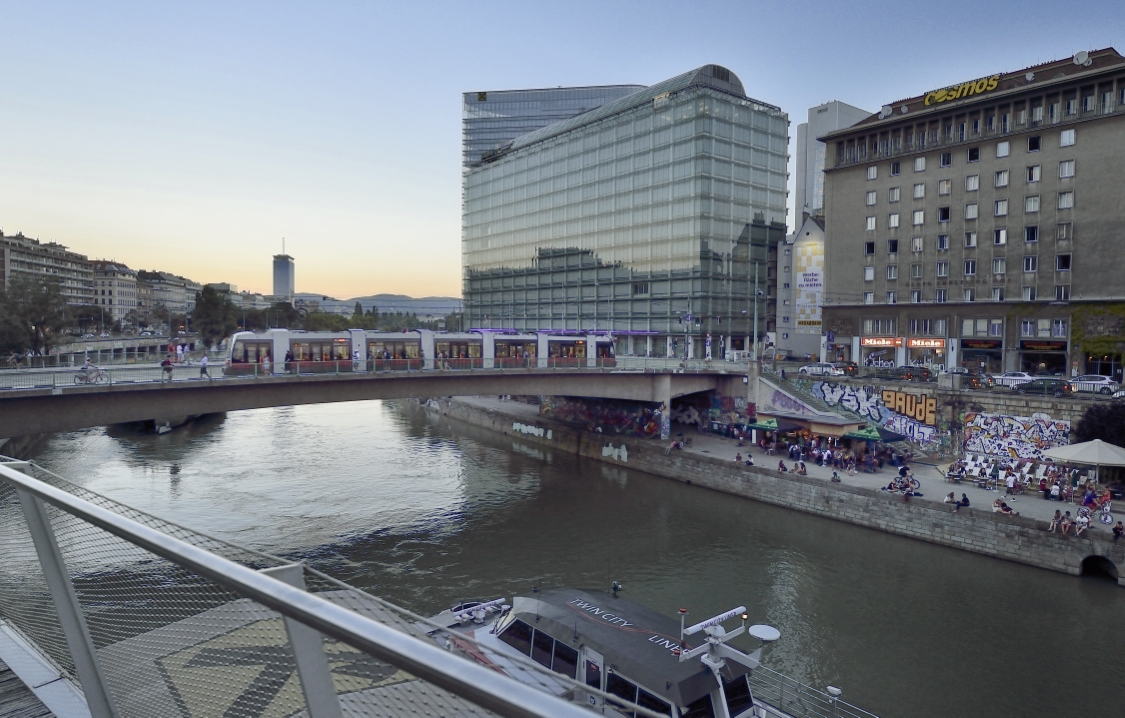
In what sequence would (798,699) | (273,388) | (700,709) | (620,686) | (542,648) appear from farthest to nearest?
(273,388) → (798,699) → (542,648) → (620,686) → (700,709)

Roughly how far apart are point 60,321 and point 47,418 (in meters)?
40.6

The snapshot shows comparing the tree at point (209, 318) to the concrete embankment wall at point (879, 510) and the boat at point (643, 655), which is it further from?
the boat at point (643, 655)

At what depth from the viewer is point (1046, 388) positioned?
2981 cm

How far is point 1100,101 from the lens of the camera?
38406 millimetres

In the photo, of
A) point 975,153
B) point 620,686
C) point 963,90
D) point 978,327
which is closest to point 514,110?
point 963,90

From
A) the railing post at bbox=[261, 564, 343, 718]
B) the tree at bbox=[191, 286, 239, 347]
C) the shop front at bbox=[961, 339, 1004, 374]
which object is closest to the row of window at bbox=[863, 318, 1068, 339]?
the shop front at bbox=[961, 339, 1004, 374]

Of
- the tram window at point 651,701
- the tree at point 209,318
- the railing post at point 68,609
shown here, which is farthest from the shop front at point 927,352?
the tree at point 209,318

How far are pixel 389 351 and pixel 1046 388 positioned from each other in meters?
30.1

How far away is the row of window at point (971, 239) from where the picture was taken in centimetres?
3993

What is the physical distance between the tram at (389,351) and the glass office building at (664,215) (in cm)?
2260

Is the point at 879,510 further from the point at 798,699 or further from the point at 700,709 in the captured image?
the point at 700,709

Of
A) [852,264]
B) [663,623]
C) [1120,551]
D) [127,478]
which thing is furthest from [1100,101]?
[127,478]

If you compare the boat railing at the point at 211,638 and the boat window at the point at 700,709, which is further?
the boat window at the point at 700,709

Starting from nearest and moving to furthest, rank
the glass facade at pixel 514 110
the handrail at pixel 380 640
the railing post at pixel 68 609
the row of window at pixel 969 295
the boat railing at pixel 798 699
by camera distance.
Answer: the handrail at pixel 380 640 < the railing post at pixel 68 609 < the boat railing at pixel 798 699 < the row of window at pixel 969 295 < the glass facade at pixel 514 110
